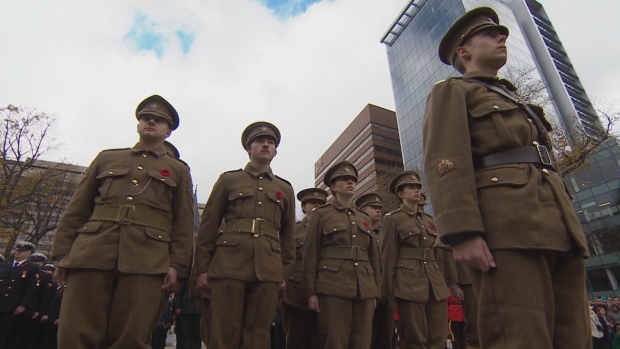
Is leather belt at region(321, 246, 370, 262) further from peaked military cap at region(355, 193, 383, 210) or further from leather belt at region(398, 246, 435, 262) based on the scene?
peaked military cap at region(355, 193, 383, 210)

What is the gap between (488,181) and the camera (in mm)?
1951

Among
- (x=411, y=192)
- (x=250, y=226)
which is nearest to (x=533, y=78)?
(x=411, y=192)

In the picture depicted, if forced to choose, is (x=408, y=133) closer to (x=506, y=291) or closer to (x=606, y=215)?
(x=606, y=215)

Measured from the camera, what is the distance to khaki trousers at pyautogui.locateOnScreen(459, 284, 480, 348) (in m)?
4.48

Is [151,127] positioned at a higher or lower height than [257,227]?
higher

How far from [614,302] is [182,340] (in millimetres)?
14675

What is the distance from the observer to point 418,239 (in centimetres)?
512

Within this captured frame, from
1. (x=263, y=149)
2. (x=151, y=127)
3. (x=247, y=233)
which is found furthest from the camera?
(x=263, y=149)

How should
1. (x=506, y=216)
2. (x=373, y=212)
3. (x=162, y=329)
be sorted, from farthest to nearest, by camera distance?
1. (x=162, y=329)
2. (x=373, y=212)
3. (x=506, y=216)

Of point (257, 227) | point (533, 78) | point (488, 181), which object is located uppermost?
point (533, 78)

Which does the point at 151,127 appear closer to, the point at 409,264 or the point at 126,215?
the point at 126,215

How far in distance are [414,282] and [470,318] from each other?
0.87 m

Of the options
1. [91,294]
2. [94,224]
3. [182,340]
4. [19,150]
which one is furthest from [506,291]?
[19,150]

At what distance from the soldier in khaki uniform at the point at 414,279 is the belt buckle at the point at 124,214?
3.18m
